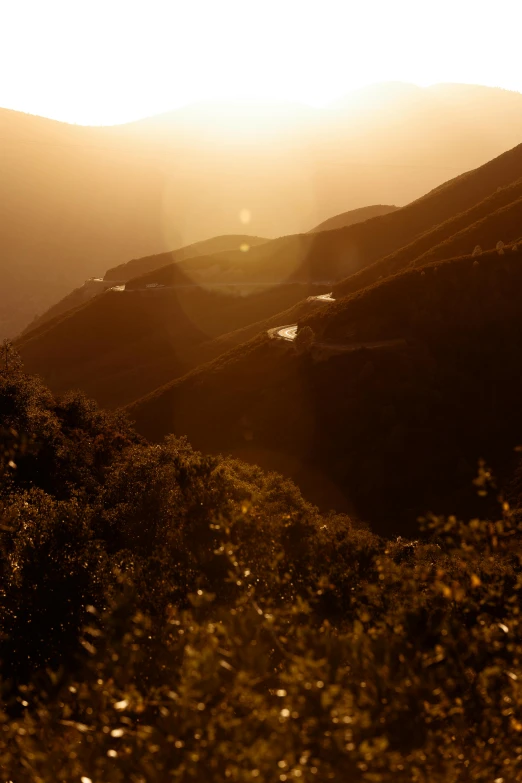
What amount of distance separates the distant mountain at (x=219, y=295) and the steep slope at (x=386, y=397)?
2708 centimetres

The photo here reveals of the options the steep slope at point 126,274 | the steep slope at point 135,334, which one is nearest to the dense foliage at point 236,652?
the steep slope at point 135,334

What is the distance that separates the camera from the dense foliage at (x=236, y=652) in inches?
424

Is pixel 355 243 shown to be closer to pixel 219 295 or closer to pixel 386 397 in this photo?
pixel 219 295

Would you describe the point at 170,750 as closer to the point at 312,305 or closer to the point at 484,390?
the point at 484,390

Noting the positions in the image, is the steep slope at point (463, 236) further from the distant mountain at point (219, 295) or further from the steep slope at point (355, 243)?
the steep slope at point (355, 243)

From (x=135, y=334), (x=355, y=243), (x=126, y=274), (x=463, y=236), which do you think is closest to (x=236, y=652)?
(x=463, y=236)

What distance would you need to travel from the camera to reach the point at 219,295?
493 feet

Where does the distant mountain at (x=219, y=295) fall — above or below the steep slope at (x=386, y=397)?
above

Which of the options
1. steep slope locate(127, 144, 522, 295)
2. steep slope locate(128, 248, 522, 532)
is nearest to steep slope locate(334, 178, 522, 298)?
steep slope locate(128, 248, 522, 532)

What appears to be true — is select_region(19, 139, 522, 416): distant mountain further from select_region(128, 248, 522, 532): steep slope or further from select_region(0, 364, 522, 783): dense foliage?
select_region(0, 364, 522, 783): dense foliage

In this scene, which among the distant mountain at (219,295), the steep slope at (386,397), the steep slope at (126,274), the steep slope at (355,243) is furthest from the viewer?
the steep slope at (126,274)

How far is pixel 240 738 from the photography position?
34.3 feet

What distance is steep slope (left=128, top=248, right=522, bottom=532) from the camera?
64.6 metres

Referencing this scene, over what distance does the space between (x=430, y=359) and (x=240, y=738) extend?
226 ft
